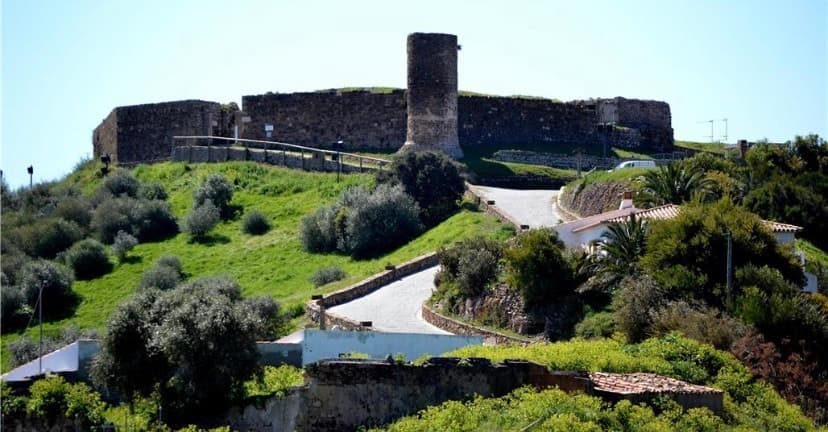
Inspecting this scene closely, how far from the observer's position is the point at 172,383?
85.8 ft

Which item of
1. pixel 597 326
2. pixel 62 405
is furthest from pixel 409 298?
pixel 62 405

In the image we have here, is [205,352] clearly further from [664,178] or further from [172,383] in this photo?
[664,178]

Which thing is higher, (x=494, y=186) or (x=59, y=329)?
(x=494, y=186)

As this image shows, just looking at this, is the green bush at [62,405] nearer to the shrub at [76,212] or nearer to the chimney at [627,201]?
the chimney at [627,201]

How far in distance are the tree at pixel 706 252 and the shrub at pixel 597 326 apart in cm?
134

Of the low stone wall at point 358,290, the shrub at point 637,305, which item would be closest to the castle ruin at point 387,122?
the low stone wall at point 358,290

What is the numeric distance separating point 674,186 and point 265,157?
20538 millimetres

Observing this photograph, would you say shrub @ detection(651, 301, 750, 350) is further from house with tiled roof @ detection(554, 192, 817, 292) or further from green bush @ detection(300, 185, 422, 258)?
green bush @ detection(300, 185, 422, 258)

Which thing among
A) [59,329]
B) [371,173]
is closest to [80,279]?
[59,329]

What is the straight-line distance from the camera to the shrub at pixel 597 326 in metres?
32.6

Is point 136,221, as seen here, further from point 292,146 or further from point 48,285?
point 292,146

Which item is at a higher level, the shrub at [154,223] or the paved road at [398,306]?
the shrub at [154,223]

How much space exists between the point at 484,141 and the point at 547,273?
25060 mm

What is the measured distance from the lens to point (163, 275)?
151 feet
